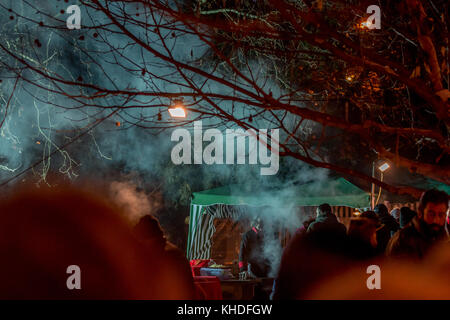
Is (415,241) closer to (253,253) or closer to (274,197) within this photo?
(253,253)

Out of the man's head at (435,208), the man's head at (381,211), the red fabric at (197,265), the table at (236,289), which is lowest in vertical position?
the table at (236,289)

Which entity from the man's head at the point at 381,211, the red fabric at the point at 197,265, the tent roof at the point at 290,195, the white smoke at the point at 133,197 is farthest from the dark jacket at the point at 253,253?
the white smoke at the point at 133,197

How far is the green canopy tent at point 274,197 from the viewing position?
9.07m

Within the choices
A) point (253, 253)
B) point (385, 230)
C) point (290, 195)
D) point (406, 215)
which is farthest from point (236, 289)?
point (290, 195)

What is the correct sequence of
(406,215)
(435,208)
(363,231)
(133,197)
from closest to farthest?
(435,208) → (363,231) → (406,215) → (133,197)

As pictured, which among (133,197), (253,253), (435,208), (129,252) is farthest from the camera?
(133,197)

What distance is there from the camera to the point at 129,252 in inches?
109

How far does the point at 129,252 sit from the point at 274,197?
299 inches

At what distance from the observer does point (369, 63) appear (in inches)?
137

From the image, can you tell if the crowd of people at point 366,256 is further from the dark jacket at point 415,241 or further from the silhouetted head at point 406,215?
the silhouetted head at point 406,215

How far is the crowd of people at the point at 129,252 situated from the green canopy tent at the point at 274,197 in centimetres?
579

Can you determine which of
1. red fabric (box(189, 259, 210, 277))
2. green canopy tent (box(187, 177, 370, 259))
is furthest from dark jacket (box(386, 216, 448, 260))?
green canopy tent (box(187, 177, 370, 259))

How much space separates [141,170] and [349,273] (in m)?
13.7

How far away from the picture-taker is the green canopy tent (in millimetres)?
9070
